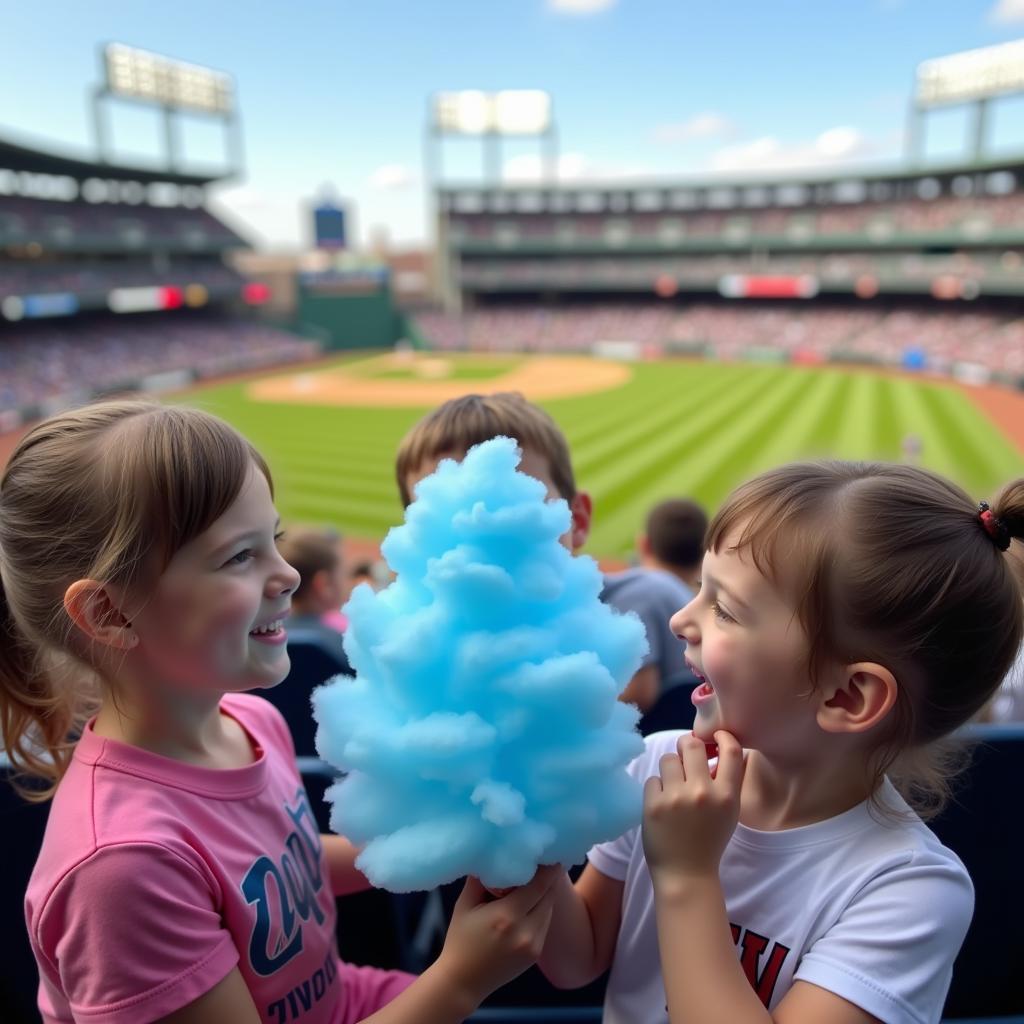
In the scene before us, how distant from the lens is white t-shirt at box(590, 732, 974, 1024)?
1.25 meters

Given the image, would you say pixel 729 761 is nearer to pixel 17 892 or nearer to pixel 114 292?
pixel 17 892

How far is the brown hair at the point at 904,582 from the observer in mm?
1299

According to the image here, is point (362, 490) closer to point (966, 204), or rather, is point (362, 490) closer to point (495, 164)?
point (966, 204)

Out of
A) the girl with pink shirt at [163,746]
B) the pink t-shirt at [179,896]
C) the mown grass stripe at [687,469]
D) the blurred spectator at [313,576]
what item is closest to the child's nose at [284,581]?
the girl with pink shirt at [163,746]

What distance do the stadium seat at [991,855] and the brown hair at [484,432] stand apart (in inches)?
51.9

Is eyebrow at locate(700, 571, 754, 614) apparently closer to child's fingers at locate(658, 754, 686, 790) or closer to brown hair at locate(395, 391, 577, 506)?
child's fingers at locate(658, 754, 686, 790)

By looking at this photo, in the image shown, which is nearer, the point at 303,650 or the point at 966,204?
the point at 303,650

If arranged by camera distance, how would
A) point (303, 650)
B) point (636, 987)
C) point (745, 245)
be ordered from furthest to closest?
point (745, 245)
point (303, 650)
point (636, 987)

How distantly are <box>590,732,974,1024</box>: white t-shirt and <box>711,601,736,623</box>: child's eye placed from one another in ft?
1.35

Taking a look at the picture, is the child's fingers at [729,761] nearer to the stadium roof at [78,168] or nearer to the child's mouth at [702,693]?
the child's mouth at [702,693]

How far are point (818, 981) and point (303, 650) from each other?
2318 mm

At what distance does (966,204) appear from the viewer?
115 ft

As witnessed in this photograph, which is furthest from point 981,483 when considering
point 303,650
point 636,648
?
point 636,648

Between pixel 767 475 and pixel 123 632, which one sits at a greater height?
pixel 767 475
